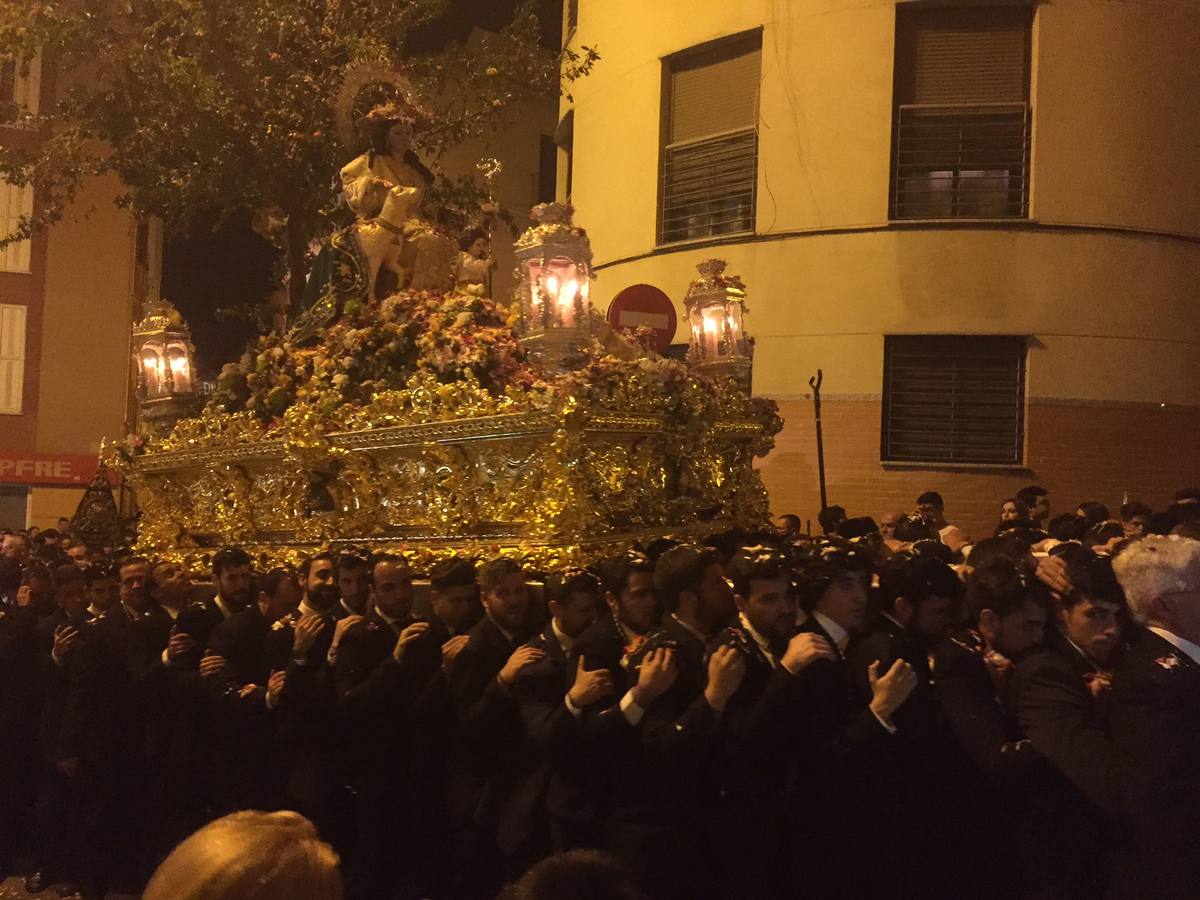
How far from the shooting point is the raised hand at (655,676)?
148 inches

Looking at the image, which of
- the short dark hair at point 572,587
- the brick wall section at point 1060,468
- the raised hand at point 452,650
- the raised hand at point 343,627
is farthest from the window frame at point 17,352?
the short dark hair at point 572,587

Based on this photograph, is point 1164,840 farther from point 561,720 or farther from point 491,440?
point 491,440

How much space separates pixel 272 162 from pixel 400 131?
4901mm

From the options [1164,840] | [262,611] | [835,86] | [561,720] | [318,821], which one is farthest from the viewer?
[835,86]

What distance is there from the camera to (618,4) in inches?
506

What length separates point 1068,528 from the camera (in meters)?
7.31

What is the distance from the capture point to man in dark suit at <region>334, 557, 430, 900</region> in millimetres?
4789

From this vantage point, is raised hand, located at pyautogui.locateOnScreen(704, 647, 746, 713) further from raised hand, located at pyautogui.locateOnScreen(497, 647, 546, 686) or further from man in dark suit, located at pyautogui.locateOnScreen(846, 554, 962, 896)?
raised hand, located at pyautogui.locateOnScreen(497, 647, 546, 686)

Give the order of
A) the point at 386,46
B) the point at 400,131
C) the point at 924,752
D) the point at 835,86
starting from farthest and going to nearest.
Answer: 1. the point at 386,46
2. the point at 835,86
3. the point at 400,131
4. the point at 924,752

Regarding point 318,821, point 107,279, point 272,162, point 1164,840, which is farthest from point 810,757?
point 107,279

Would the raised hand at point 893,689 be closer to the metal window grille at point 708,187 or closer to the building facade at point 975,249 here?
the building facade at point 975,249

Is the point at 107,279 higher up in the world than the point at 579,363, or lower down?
higher up

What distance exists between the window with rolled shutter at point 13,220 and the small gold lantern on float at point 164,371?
10983 mm

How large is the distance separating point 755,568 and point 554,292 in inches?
129
